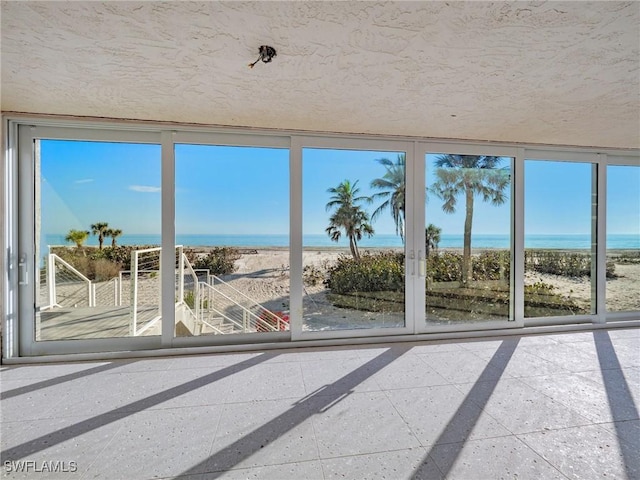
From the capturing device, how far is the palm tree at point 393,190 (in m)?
3.40

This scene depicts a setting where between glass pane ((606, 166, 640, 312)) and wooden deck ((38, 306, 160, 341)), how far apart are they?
5632 millimetres

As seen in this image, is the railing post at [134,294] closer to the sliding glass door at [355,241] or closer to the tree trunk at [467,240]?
the sliding glass door at [355,241]

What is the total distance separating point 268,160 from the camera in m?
3.20

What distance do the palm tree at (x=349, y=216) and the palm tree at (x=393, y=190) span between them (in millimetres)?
152

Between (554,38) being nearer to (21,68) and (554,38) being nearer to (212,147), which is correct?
(212,147)

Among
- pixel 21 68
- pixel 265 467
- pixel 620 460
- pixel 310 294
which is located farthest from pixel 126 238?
pixel 620 460

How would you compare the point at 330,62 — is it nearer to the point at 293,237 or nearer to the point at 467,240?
the point at 293,237

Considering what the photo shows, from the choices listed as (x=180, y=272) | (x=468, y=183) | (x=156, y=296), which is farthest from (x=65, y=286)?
(x=468, y=183)

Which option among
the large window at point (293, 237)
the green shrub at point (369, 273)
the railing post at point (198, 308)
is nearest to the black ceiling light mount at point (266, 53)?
the large window at point (293, 237)

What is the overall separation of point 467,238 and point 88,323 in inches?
167

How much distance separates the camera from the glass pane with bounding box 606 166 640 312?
3865 mm

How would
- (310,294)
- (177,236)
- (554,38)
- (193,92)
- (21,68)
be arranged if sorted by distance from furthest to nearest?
(310,294)
(177,236)
(193,92)
(21,68)
(554,38)

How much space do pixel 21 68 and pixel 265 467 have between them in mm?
2891

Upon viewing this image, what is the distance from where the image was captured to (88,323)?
2977mm
